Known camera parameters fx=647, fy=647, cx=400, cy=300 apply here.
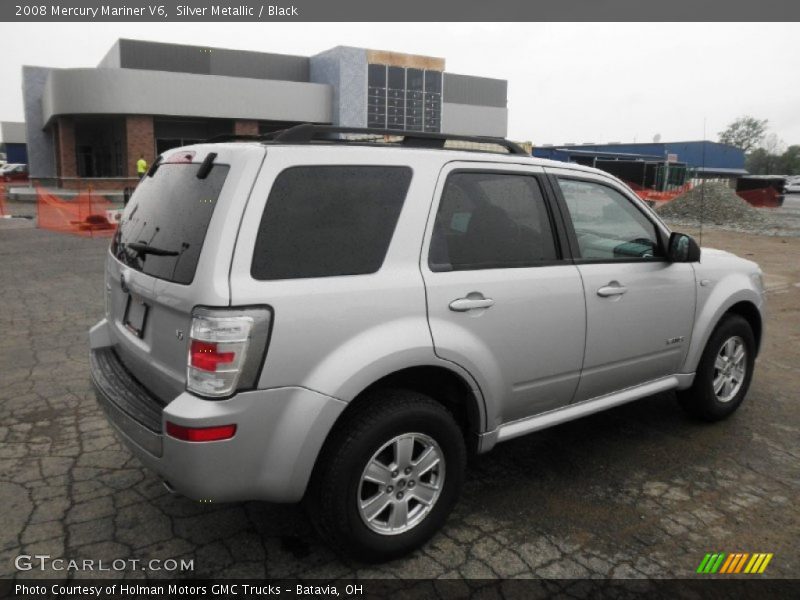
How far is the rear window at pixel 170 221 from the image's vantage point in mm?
2625

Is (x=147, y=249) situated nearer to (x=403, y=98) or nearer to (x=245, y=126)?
(x=245, y=126)

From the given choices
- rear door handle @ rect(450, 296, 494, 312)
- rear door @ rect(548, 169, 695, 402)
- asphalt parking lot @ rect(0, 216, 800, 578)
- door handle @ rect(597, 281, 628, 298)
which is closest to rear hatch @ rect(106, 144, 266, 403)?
asphalt parking lot @ rect(0, 216, 800, 578)

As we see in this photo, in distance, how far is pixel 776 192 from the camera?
34.0 metres

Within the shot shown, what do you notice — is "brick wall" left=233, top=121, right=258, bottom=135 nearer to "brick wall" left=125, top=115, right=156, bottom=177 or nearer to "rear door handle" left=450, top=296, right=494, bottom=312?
"brick wall" left=125, top=115, right=156, bottom=177

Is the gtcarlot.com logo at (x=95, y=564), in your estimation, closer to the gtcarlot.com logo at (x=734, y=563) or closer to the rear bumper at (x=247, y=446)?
the rear bumper at (x=247, y=446)

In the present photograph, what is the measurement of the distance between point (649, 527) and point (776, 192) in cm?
3651

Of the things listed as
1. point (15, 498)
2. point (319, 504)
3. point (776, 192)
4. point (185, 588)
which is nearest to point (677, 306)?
point (319, 504)

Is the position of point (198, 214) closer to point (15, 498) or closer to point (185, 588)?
point (185, 588)

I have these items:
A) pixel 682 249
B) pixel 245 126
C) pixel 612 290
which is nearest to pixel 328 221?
pixel 612 290

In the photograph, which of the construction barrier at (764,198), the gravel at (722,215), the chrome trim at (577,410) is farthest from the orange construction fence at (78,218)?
the construction barrier at (764,198)

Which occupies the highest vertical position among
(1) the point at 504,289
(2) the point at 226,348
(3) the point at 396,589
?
(1) the point at 504,289

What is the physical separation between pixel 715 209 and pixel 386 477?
23035 millimetres

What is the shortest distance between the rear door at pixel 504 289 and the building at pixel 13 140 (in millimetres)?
86407

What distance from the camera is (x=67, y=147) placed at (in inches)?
1565
